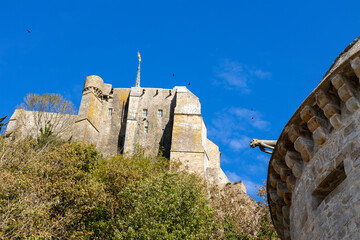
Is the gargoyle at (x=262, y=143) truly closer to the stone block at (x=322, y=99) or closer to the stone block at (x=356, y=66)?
the stone block at (x=322, y=99)

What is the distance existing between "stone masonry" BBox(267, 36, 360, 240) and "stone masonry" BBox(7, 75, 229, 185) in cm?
3438

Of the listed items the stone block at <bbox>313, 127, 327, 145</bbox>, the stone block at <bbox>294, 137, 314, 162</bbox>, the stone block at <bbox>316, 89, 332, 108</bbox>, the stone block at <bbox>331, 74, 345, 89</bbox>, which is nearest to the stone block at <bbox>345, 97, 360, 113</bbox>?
the stone block at <bbox>331, 74, 345, 89</bbox>

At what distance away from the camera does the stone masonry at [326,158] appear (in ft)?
24.0

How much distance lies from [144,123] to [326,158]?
4514 cm

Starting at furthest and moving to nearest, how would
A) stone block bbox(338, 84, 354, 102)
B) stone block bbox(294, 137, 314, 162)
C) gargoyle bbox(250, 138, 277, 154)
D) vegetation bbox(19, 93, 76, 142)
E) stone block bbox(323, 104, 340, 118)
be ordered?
vegetation bbox(19, 93, 76, 142)
gargoyle bbox(250, 138, 277, 154)
stone block bbox(294, 137, 314, 162)
stone block bbox(323, 104, 340, 118)
stone block bbox(338, 84, 354, 102)

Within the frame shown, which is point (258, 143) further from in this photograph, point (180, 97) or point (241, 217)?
point (180, 97)

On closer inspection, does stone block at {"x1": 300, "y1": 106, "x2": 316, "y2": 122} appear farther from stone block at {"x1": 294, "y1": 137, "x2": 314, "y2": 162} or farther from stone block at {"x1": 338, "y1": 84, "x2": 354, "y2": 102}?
stone block at {"x1": 338, "y1": 84, "x2": 354, "y2": 102}

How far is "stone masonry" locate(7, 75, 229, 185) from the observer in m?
46.9

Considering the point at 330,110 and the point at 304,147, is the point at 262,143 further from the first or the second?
the point at 330,110

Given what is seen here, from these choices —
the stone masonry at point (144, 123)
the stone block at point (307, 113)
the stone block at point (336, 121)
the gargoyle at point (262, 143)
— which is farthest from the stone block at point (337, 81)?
the stone masonry at point (144, 123)

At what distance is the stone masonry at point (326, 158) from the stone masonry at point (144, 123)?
113 ft

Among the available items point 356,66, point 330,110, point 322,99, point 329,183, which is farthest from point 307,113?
point 356,66

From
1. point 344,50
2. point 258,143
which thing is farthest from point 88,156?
point 344,50

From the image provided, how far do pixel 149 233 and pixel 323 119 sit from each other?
1217 cm
